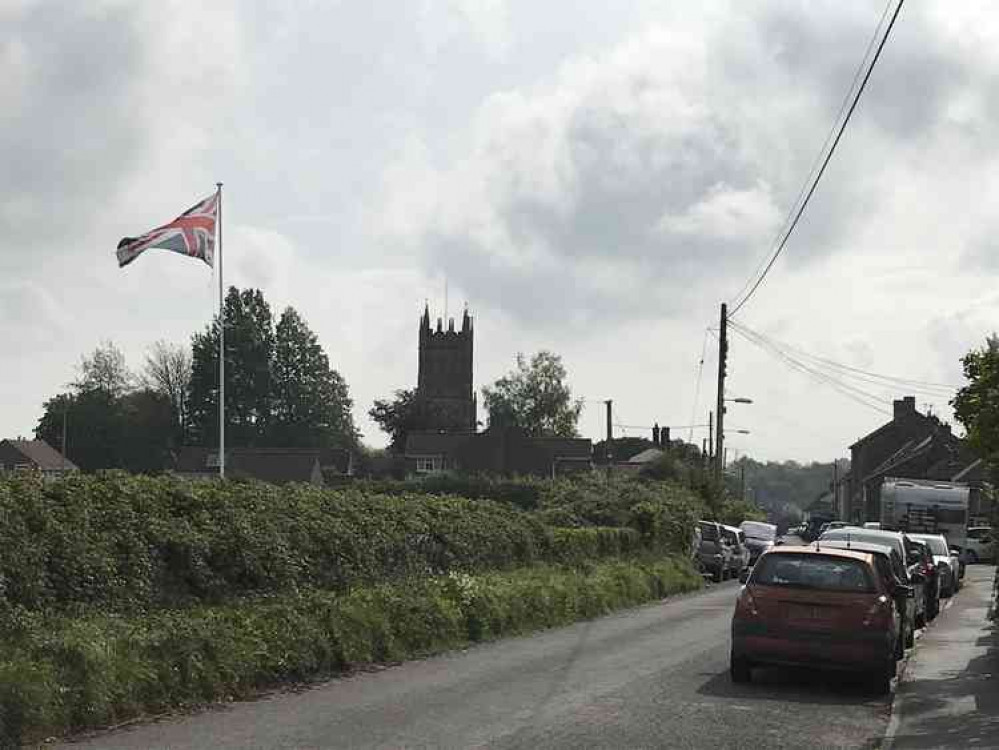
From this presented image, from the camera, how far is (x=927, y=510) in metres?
56.2

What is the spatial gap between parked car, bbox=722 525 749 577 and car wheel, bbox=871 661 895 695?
31124 mm

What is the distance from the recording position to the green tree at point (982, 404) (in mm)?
16047

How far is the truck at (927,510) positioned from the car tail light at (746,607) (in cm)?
4124

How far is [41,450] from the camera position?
351 ft

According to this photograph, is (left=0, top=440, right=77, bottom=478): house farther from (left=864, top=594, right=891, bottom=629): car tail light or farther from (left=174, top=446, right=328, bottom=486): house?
(left=864, top=594, right=891, bottom=629): car tail light

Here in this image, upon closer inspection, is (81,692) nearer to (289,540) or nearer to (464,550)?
(289,540)

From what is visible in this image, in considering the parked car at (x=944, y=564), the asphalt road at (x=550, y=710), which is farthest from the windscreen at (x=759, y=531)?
the asphalt road at (x=550, y=710)

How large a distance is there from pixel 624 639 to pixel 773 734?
969 centimetres

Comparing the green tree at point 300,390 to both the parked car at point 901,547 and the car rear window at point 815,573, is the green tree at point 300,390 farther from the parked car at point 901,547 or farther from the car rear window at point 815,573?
the car rear window at point 815,573

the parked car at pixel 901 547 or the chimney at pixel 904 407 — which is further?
the chimney at pixel 904 407

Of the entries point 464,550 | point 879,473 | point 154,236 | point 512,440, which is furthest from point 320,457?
point 464,550

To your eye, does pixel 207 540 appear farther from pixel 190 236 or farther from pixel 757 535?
pixel 757 535

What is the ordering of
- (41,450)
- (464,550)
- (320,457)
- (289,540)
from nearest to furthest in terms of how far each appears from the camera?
(289,540) < (464,550) < (41,450) < (320,457)

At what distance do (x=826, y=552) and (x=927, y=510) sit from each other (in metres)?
41.9
